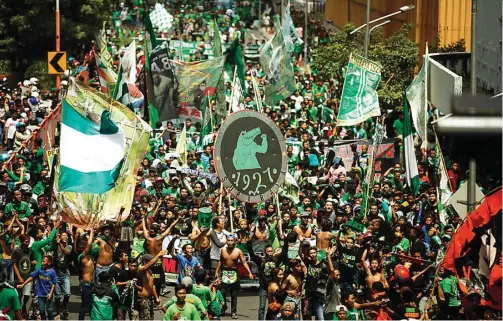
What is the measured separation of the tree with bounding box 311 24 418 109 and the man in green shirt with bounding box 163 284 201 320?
70.0 ft

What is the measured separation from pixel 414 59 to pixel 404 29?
60.0 inches

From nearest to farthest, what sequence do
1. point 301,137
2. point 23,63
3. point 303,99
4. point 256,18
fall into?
point 301,137 → point 303,99 → point 23,63 → point 256,18

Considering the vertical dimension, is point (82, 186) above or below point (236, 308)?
above

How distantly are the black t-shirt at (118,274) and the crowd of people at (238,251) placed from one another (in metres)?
0.02

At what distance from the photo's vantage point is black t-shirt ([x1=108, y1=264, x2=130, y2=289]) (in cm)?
1633

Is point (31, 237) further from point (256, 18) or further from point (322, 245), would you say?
point (256, 18)

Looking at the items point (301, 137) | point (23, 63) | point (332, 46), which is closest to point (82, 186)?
point (301, 137)

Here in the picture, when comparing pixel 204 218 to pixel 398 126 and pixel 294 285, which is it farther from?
pixel 398 126

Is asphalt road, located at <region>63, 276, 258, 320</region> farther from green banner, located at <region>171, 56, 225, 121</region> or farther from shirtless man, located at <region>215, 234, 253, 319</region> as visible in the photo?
green banner, located at <region>171, 56, 225, 121</region>

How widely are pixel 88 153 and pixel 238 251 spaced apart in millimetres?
3089

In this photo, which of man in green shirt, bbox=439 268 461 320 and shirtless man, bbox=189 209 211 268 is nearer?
man in green shirt, bbox=439 268 461 320

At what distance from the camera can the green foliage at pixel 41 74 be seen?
47.0m

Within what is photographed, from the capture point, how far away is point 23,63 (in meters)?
49.8

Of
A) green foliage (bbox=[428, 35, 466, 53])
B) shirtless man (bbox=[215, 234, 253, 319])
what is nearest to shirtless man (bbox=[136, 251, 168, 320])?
shirtless man (bbox=[215, 234, 253, 319])
